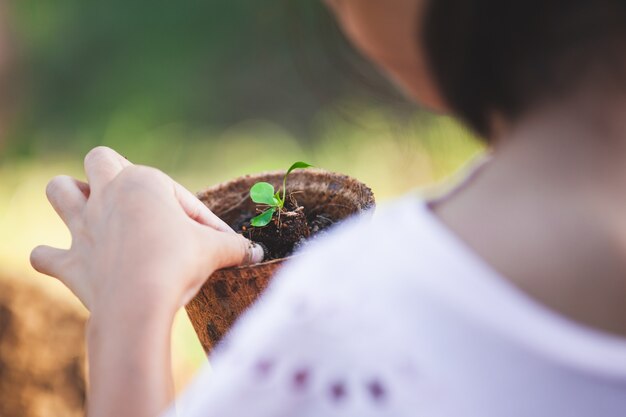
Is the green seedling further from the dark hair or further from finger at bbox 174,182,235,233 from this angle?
the dark hair

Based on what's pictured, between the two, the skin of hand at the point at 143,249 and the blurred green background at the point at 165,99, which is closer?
the skin of hand at the point at 143,249

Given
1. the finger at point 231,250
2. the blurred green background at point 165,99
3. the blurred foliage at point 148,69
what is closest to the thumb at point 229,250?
the finger at point 231,250

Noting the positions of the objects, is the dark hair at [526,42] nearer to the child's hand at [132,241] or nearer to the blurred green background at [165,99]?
the child's hand at [132,241]

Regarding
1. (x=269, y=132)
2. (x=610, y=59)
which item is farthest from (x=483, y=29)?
(x=269, y=132)

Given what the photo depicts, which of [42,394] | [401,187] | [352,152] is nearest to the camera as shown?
[42,394]

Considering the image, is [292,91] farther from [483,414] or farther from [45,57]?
[483,414]

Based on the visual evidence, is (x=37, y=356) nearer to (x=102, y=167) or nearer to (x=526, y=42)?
(x=102, y=167)

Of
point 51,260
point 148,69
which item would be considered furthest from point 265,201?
point 148,69
